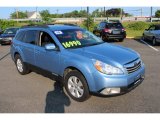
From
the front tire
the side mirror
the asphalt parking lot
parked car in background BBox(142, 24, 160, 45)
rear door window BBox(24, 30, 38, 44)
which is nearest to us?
the asphalt parking lot

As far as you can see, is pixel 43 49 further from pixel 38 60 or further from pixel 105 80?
pixel 105 80

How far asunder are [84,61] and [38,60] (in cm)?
189

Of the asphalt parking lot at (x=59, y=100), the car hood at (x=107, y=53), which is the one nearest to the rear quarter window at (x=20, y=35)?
the asphalt parking lot at (x=59, y=100)

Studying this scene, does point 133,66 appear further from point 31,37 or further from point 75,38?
point 31,37

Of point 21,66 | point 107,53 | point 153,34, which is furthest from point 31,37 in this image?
point 153,34

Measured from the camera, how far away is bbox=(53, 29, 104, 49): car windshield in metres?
5.76

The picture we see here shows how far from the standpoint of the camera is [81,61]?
196 inches

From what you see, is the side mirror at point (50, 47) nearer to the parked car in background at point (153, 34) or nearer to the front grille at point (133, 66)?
the front grille at point (133, 66)

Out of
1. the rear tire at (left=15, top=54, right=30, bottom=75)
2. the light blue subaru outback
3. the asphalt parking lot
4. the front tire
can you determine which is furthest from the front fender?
the rear tire at (left=15, top=54, right=30, bottom=75)

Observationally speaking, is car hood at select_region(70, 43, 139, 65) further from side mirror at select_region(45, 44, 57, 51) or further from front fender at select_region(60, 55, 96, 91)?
side mirror at select_region(45, 44, 57, 51)

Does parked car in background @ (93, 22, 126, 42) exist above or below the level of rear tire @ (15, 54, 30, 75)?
above

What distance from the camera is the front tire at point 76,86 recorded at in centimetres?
498

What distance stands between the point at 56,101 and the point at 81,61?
1.09 metres
